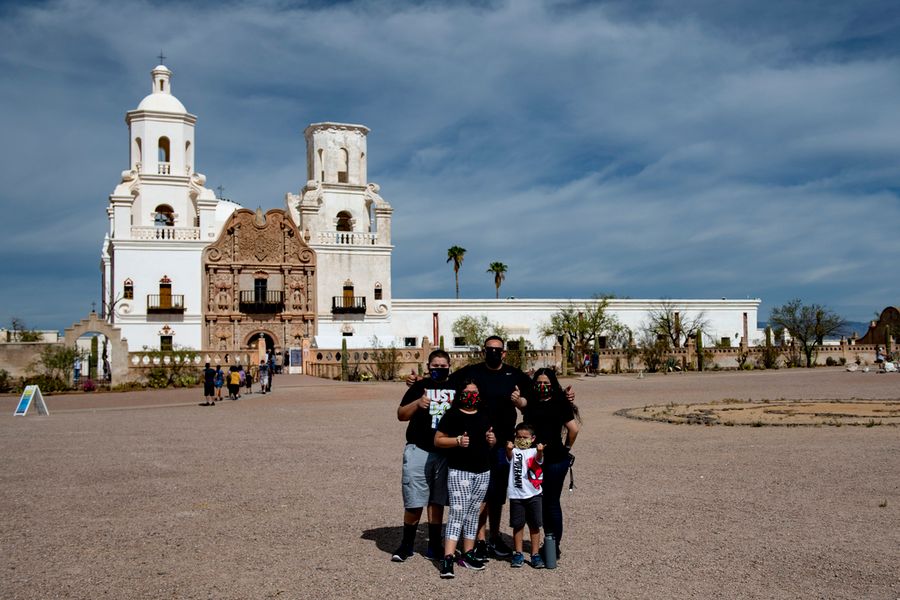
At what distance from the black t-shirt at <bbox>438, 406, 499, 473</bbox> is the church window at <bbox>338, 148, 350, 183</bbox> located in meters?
50.9

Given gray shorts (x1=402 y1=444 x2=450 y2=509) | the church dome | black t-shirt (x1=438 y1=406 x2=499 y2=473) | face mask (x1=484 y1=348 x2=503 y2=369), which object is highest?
the church dome

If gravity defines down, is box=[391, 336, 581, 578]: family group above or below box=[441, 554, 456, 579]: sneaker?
above

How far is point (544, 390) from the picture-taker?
735 centimetres

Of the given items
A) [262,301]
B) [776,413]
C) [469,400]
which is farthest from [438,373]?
[262,301]

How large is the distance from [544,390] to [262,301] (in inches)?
1847

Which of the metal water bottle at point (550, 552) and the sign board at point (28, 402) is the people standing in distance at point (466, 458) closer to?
the metal water bottle at point (550, 552)

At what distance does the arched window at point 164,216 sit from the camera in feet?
175

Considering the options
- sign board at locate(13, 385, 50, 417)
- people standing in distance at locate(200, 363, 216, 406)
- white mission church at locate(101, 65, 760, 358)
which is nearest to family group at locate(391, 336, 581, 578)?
sign board at locate(13, 385, 50, 417)

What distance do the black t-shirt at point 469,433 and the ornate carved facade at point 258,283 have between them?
46.2 metres

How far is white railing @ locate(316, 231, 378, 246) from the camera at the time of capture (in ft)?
181

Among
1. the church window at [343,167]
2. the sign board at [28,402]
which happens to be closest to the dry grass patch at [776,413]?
the sign board at [28,402]

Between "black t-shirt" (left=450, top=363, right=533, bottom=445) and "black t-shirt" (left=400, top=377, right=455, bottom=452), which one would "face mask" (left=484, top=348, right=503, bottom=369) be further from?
"black t-shirt" (left=400, top=377, right=455, bottom=452)

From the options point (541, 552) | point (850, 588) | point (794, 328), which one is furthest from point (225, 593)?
point (794, 328)

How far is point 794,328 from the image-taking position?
59312 millimetres
